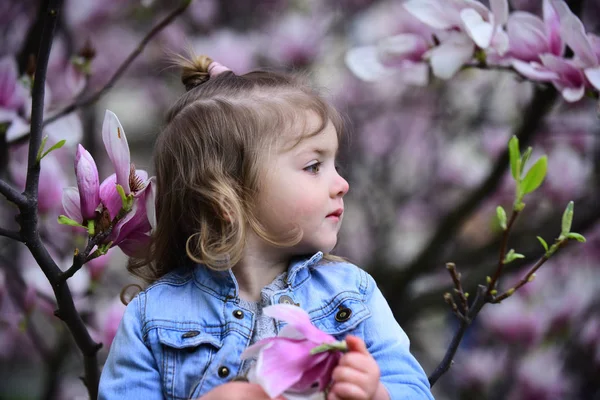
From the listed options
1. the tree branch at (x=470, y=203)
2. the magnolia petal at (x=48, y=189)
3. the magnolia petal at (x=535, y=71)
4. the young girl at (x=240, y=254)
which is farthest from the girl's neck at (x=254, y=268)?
the tree branch at (x=470, y=203)

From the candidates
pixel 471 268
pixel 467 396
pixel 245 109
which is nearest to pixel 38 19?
pixel 245 109

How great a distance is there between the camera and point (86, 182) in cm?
91

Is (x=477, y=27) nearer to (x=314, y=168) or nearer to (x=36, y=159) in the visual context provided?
(x=314, y=168)

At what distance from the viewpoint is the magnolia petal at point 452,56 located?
1.23 meters

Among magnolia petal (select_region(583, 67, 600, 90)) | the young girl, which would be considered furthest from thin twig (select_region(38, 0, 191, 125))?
magnolia petal (select_region(583, 67, 600, 90))

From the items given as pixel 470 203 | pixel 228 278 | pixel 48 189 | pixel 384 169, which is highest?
pixel 228 278

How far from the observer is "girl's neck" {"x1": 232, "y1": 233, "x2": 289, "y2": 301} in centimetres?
103

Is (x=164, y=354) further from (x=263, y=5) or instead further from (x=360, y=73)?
(x=263, y=5)

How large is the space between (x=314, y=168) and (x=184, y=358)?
1.02 ft

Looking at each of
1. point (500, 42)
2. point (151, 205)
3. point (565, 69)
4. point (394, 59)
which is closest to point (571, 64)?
point (565, 69)

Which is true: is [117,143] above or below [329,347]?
above

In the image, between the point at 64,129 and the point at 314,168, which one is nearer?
the point at 314,168

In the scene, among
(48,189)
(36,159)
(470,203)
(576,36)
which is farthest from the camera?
(470,203)

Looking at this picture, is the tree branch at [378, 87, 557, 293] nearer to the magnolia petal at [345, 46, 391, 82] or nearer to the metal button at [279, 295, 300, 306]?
the magnolia petal at [345, 46, 391, 82]
